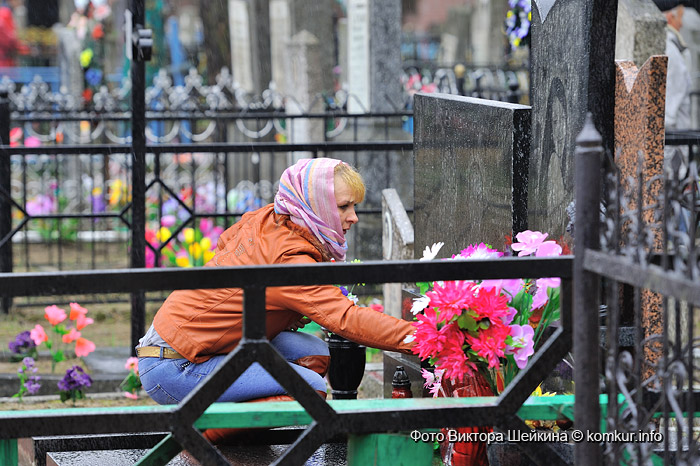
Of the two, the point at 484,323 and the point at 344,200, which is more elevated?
the point at 344,200

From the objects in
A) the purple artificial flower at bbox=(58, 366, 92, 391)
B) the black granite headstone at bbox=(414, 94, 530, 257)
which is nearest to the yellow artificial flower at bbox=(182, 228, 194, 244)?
the purple artificial flower at bbox=(58, 366, 92, 391)

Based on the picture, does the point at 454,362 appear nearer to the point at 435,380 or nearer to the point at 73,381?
the point at 435,380

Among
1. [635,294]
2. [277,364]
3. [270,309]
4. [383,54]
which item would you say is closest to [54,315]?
[270,309]

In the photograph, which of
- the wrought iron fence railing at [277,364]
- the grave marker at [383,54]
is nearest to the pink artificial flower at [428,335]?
the wrought iron fence railing at [277,364]

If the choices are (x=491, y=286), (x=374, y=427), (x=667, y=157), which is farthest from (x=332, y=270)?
(x=667, y=157)

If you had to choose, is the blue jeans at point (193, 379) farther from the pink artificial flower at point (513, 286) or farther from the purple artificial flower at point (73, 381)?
the purple artificial flower at point (73, 381)

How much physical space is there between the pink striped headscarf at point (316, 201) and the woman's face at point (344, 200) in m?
0.04

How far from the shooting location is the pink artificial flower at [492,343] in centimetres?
286

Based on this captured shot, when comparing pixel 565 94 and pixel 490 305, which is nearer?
pixel 490 305

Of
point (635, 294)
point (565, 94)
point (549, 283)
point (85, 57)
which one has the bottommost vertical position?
point (549, 283)

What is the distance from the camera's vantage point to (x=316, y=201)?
335 centimetres

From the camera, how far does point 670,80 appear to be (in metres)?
8.20

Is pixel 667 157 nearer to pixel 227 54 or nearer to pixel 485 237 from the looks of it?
pixel 485 237

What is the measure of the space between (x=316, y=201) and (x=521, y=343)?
2.77ft
